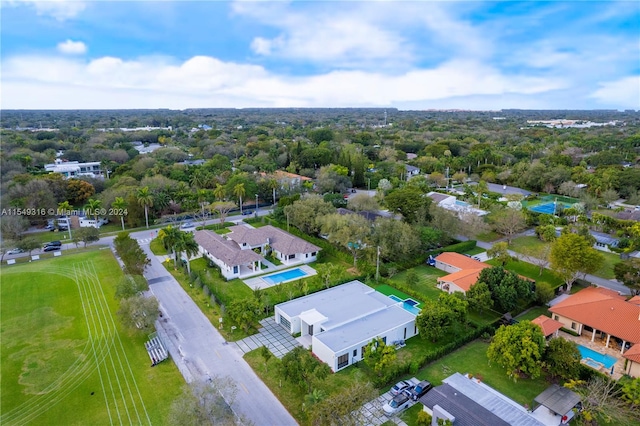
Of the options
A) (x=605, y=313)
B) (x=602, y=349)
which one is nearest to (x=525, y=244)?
(x=605, y=313)

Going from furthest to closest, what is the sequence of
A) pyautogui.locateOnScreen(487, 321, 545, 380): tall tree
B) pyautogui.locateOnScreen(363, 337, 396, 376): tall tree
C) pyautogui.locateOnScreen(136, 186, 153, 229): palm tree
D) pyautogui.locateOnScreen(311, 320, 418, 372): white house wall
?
1. pyautogui.locateOnScreen(136, 186, 153, 229): palm tree
2. pyautogui.locateOnScreen(311, 320, 418, 372): white house wall
3. pyautogui.locateOnScreen(363, 337, 396, 376): tall tree
4. pyautogui.locateOnScreen(487, 321, 545, 380): tall tree

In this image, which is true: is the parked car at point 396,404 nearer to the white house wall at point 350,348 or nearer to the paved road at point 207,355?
the white house wall at point 350,348

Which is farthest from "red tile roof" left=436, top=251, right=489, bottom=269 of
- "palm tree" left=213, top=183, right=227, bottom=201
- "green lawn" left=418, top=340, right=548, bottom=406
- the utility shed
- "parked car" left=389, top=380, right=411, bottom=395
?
"palm tree" left=213, top=183, right=227, bottom=201

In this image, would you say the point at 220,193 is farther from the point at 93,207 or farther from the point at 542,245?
the point at 542,245

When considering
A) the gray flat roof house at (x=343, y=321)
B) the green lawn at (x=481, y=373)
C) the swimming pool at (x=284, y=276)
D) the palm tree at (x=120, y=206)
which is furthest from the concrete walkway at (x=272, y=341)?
the palm tree at (x=120, y=206)

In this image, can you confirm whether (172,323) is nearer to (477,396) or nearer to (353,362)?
(353,362)

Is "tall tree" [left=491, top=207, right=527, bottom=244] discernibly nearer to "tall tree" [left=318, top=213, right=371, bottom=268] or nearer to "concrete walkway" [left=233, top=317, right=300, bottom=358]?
"tall tree" [left=318, top=213, right=371, bottom=268]
